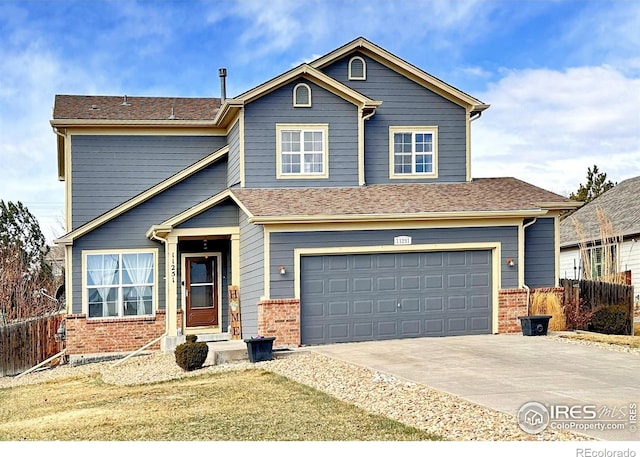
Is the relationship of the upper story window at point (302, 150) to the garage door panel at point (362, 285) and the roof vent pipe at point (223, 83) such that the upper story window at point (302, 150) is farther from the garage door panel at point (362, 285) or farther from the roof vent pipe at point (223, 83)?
the roof vent pipe at point (223, 83)

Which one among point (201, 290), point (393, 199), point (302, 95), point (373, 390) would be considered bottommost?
point (373, 390)

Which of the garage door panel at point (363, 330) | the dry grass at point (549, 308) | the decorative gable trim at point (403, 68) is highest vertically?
the decorative gable trim at point (403, 68)

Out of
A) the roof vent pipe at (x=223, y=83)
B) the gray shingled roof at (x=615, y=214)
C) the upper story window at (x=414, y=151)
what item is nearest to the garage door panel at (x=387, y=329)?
the upper story window at (x=414, y=151)

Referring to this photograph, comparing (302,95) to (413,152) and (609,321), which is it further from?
(609,321)

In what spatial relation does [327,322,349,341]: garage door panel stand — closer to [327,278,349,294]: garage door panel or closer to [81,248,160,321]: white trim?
[327,278,349,294]: garage door panel

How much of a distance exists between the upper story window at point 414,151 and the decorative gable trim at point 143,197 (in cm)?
472

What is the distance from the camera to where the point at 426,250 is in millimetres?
20219

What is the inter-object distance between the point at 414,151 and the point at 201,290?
23.4ft

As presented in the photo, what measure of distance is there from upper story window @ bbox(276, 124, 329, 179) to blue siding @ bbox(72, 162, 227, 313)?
2.76 meters

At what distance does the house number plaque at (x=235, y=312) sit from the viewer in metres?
21.9

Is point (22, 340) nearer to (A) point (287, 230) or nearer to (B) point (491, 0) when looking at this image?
(A) point (287, 230)

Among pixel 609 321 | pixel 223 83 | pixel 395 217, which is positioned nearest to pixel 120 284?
pixel 223 83

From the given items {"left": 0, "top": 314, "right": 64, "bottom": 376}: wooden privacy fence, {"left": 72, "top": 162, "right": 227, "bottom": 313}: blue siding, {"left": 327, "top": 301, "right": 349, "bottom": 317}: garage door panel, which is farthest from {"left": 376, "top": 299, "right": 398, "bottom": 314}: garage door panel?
{"left": 0, "top": 314, "right": 64, "bottom": 376}: wooden privacy fence

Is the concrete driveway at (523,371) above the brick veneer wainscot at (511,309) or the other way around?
the other way around
